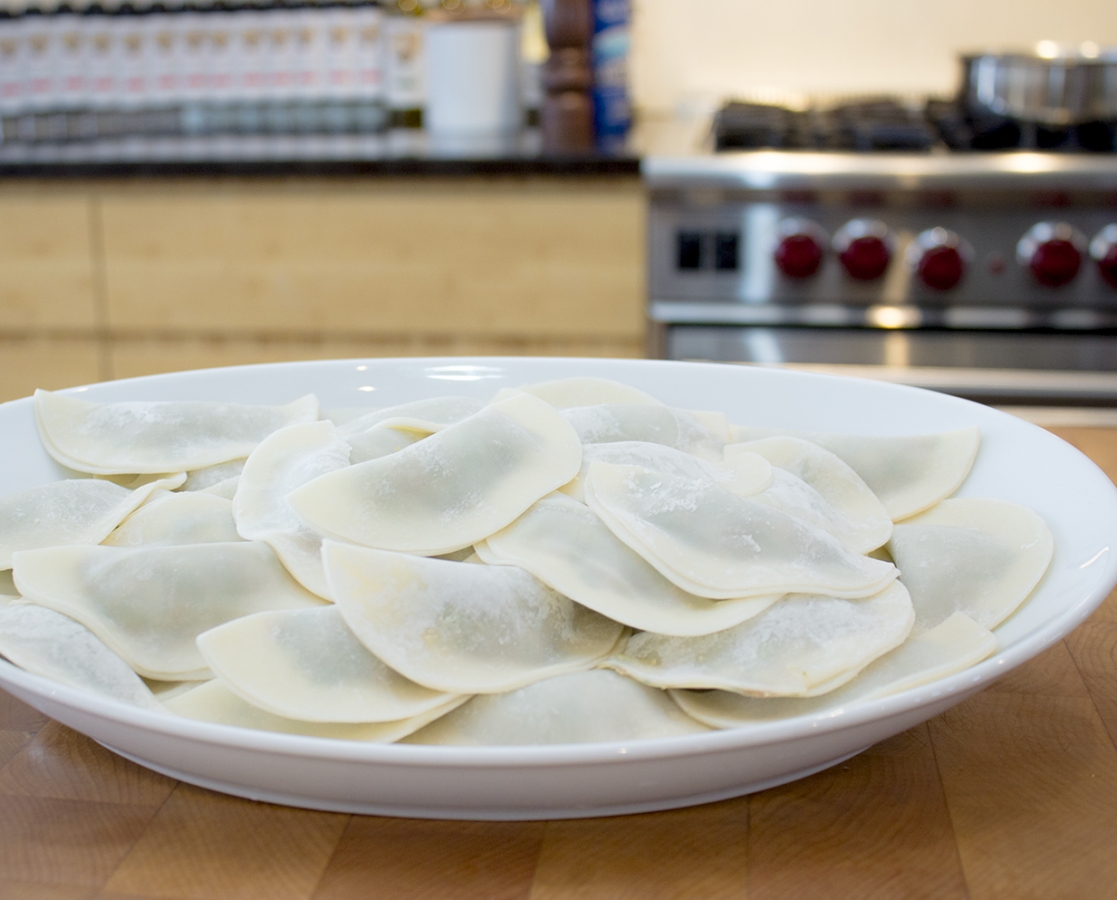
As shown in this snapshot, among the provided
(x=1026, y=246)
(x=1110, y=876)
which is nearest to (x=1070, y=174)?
(x=1026, y=246)

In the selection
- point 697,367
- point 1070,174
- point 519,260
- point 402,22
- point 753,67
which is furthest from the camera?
point 753,67

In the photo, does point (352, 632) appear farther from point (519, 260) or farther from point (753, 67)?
point (753, 67)

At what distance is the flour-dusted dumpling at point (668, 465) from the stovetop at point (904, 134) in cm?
111

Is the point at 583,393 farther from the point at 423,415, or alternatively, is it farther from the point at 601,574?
the point at 601,574

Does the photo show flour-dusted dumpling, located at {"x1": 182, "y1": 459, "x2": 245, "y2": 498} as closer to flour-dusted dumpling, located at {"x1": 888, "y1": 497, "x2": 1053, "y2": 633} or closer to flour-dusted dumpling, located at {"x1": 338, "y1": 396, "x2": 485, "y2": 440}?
flour-dusted dumpling, located at {"x1": 338, "y1": 396, "x2": 485, "y2": 440}

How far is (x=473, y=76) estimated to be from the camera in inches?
73.4

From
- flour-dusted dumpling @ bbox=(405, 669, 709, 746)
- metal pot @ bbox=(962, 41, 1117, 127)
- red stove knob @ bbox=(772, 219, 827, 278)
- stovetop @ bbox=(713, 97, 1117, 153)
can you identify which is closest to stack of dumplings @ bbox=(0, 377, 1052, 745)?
flour-dusted dumpling @ bbox=(405, 669, 709, 746)

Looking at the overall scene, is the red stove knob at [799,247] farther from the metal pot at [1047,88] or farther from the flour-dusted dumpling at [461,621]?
the flour-dusted dumpling at [461,621]

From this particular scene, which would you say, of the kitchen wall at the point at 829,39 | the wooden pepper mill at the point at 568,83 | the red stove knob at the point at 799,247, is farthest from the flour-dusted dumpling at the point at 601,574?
the kitchen wall at the point at 829,39

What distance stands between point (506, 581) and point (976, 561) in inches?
8.2

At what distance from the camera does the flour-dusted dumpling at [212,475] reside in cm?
58

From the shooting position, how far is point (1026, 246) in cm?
147

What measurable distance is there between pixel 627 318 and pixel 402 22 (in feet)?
2.44

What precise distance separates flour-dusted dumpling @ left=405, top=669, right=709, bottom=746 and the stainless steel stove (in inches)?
46.4
